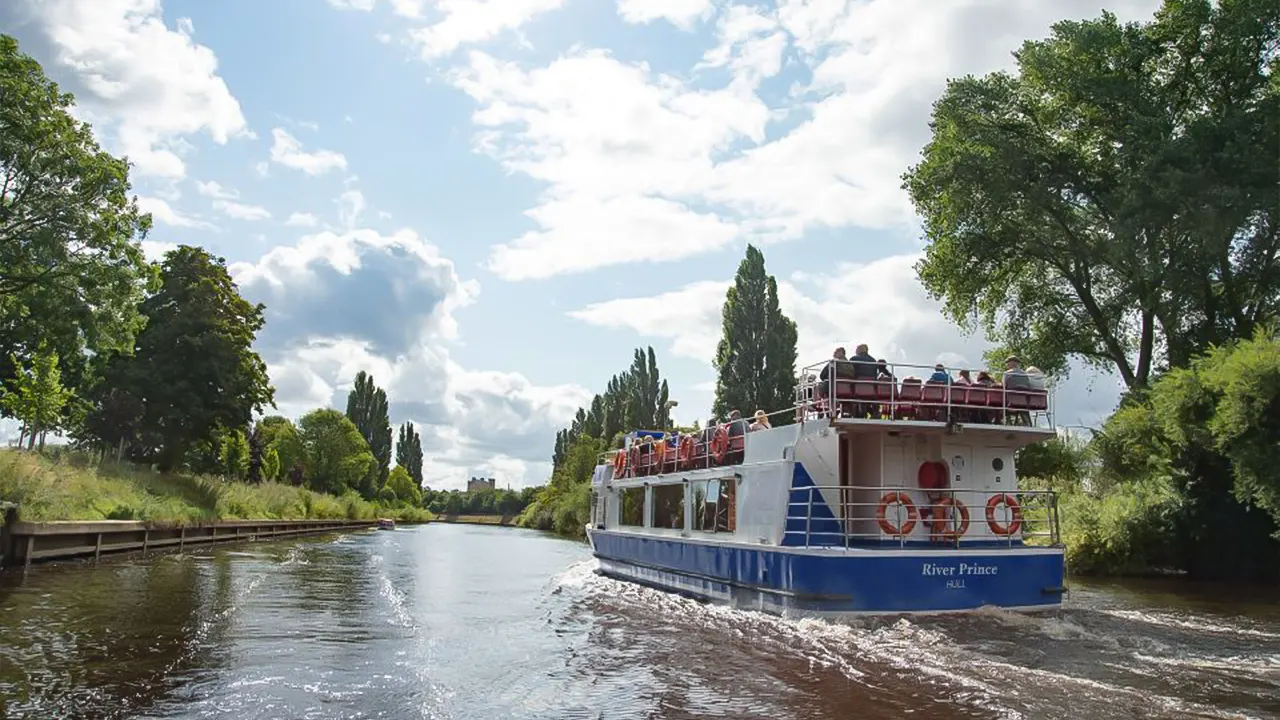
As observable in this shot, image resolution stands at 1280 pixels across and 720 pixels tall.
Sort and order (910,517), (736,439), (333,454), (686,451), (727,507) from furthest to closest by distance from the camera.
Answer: (333,454) → (686,451) → (736,439) → (727,507) → (910,517)

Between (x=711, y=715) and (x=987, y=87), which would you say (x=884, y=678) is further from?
(x=987, y=87)

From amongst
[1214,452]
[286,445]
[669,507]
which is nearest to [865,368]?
[669,507]

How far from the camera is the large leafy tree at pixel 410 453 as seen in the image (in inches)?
5605

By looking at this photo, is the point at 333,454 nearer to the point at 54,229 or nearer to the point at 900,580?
the point at 54,229

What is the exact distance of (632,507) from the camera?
25828mm

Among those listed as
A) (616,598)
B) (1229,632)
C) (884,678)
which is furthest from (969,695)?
(616,598)

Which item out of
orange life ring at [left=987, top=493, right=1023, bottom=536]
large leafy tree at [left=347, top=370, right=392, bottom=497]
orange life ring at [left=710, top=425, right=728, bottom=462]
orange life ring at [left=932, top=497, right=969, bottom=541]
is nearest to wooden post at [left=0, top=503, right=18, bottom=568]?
orange life ring at [left=710, top=425, right=728, bottom=462]

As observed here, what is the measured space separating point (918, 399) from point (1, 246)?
2273cm

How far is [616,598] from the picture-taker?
20891mm

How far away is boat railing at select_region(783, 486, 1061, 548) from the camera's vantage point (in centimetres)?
1591

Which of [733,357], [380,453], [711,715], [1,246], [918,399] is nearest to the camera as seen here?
[711,715]

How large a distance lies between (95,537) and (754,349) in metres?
38.9

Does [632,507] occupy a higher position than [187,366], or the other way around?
[187,366]

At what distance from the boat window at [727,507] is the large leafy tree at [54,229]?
59.1ft
